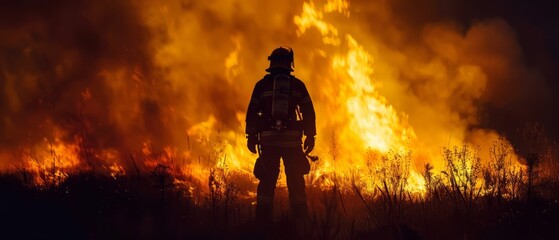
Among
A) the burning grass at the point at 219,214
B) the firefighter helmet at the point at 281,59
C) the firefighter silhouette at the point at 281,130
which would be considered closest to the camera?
Result: the burning grass at the point at 219,214

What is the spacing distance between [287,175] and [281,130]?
737mm

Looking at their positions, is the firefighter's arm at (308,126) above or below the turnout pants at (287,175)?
above

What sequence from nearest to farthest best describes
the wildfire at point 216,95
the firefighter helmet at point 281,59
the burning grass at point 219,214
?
the burning grass at point 219,214, the firefighter helmet at point 281,59, the wildfire at point 216,95

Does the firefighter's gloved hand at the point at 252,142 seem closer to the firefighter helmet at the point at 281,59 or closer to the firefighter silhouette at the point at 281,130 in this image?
the firefighter silhouette at the point at 281,130

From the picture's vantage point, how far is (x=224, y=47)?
47.9ft

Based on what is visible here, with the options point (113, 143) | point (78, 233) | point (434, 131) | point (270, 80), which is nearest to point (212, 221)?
point (78, 233)

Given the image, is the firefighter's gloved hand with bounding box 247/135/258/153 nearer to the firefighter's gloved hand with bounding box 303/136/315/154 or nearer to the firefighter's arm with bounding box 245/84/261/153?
the firefighter's arm with bounding box 245/84/261/153

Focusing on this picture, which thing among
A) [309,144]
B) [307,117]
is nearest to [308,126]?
[307,117]

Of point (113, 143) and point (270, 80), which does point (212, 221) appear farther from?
point (113, 143)

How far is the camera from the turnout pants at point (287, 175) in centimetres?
777

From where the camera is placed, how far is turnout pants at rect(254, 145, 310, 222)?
25.5ft

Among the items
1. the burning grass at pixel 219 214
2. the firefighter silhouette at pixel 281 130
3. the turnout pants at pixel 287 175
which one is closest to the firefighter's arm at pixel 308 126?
the firefighter silhouette at pixel 281 130

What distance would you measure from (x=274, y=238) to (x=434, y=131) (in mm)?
12218

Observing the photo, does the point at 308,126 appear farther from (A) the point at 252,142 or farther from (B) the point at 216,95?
(B) the point at 216,95
